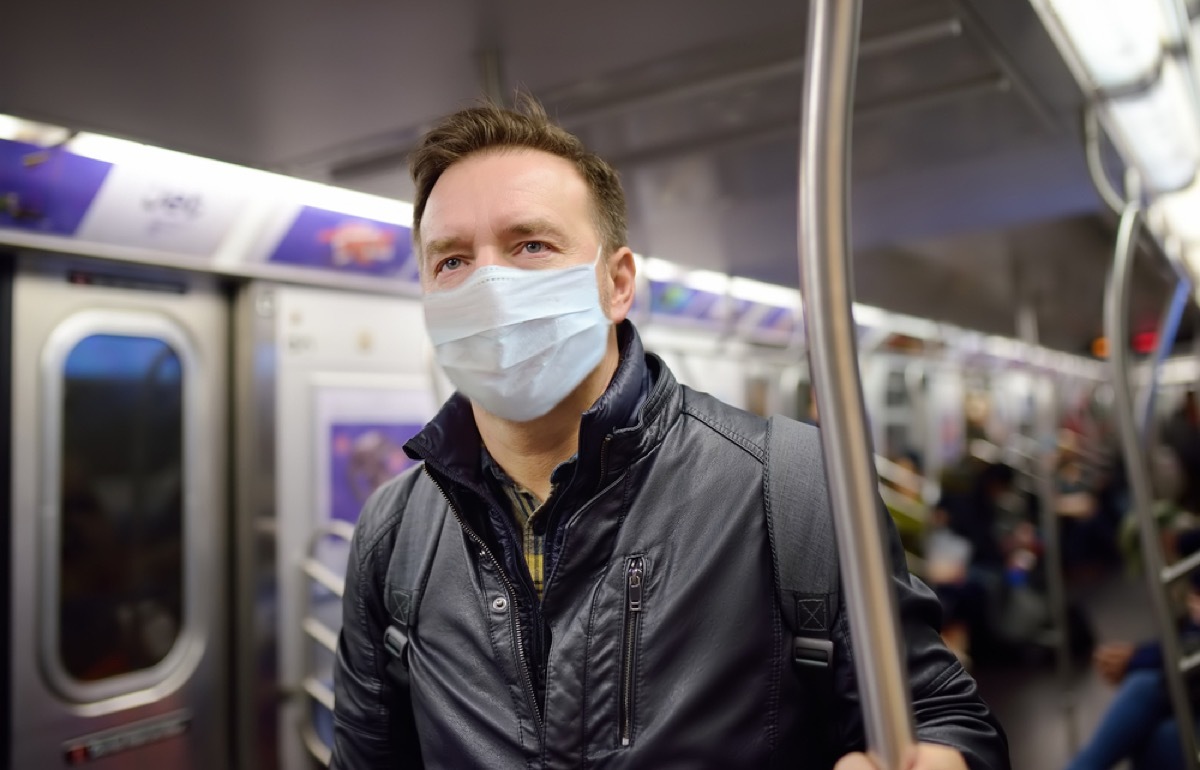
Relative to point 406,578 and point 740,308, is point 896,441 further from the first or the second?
point 406,578

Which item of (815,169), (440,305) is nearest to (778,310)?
(440,305)

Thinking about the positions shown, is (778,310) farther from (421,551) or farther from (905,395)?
(421,551)

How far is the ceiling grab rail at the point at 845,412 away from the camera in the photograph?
2.35 ft

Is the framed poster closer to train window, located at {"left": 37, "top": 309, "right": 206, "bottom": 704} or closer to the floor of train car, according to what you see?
train window, located at {"left": 37, "top": 309, "right": 206, "bottom": 704}

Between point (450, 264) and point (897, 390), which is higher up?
point (897, 390)

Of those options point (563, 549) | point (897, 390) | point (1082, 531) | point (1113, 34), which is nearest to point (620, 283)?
point (563, 549)

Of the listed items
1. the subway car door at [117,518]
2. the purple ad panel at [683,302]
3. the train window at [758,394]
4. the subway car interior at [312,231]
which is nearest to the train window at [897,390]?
the train window at [758,394]

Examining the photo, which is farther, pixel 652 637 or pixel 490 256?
pixel 490 256

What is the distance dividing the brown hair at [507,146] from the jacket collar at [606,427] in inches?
8.9

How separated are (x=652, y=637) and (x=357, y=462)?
8.49 feet

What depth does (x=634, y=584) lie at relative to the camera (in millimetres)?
1289

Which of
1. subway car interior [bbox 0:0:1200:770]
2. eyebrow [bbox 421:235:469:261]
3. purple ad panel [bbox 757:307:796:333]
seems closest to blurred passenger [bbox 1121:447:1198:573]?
subway car interior [bbox 0:0:1200:770]

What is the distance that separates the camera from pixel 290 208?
3.13 metres

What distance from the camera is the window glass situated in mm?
2852
